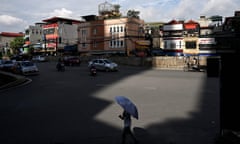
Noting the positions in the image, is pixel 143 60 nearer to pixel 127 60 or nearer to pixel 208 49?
pixel 127 60

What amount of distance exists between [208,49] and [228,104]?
3972cm

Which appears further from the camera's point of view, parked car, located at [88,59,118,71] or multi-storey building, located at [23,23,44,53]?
multi-storey building, located at [23,23,44,53]

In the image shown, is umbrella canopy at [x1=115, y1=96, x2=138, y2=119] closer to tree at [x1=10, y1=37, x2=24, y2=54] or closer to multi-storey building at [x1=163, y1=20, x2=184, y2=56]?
multi-storey building at [x1=163, y1=20, x2=184, y2=56]

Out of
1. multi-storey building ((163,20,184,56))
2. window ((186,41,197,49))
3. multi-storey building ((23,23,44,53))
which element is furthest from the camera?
multi-storey building ((23,23,44,53))

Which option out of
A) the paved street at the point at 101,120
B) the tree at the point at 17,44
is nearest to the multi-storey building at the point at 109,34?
the tree at the point at 17,44

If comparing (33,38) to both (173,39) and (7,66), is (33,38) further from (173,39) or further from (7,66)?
(7,66)

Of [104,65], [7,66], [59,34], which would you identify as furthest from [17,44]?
[104,65]

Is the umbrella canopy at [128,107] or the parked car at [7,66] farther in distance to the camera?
the parked car at [7,66]

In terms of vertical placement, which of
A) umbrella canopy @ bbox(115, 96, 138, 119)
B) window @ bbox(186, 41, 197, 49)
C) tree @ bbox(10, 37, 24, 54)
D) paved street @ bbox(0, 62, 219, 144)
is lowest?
paved street @ bbox(0, 62, 219, 144)

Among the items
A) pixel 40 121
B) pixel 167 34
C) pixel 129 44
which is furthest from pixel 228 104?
pixel 129 44

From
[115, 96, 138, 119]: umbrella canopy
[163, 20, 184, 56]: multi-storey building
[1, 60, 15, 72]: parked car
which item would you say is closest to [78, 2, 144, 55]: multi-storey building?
[163, 20, 184, 56]: multi-storey building

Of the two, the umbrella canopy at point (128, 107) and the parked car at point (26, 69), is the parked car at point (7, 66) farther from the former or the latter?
the umbrella canopy at point (128, 107)

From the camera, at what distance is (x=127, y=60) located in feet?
155

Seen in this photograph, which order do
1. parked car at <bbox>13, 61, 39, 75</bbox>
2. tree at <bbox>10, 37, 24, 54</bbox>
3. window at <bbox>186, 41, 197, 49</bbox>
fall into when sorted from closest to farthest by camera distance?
parked car at <bbox>13, 61, 39, 75</bbox> → window at <bbox>186, 41, 197, 49</bbox> → tree at <bbox>10, 37, 24, 54</bbox>
